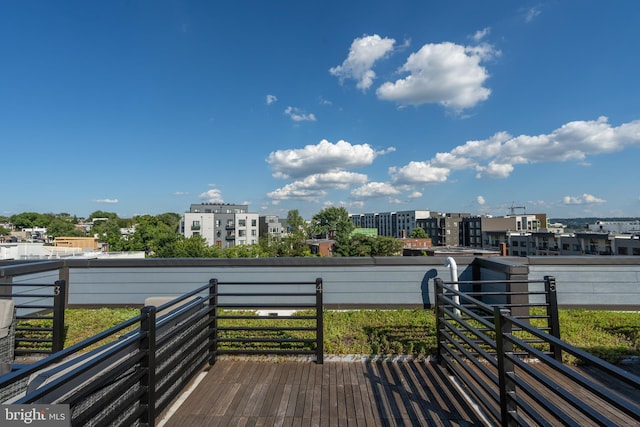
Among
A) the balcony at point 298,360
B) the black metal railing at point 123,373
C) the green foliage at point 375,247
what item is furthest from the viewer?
the green foliage at point 375,247

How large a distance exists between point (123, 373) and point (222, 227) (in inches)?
2000

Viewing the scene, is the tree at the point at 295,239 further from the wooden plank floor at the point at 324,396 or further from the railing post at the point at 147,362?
the railing post at the point at 147,362

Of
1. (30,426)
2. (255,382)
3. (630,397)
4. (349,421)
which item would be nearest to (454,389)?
(349,421)

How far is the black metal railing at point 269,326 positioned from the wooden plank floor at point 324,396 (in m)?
0.23

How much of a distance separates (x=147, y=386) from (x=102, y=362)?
0.58 m

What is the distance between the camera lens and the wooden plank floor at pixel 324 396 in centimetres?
260

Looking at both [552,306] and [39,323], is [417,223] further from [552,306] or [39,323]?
[39,323]

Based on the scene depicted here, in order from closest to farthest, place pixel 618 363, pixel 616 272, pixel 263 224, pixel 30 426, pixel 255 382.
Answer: pixel 30 426
pixel 255 382
pixel 618 363
pixel 616 272
pixel 263 224

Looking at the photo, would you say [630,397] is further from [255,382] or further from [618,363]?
[255,382]

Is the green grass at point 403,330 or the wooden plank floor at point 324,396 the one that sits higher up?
the green grass at point 403,330

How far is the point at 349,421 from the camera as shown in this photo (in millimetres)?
2574

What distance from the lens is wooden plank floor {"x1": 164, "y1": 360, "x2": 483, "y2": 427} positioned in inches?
102

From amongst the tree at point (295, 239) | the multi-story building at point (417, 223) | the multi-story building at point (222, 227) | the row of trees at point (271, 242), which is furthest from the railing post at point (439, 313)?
the multi-story building at point (417, 223)

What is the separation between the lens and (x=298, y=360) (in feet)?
12.4
